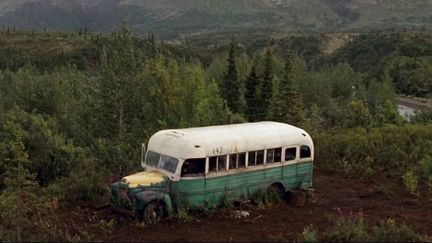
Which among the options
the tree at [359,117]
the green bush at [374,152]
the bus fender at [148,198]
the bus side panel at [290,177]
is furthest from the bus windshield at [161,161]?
the tree at [359,117]

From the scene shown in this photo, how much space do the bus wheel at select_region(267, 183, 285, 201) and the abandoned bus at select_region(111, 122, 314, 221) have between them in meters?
0.04

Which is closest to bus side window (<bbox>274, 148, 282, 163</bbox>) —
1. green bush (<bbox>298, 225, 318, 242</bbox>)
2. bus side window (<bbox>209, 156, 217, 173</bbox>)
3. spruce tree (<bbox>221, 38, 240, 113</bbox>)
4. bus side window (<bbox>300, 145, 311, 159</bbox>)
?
bus side window (<bbox>300, 145, 311, 159</bbox>)

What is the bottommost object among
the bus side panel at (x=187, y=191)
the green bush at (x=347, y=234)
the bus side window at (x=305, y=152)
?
the green bush at (x=347, y=234)

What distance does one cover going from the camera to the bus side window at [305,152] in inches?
804

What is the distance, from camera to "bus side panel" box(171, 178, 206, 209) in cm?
1758

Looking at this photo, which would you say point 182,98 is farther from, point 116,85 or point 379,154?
point 379,154

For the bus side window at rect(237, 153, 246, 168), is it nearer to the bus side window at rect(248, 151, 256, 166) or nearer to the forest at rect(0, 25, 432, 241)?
the bus side window at rect(248, 151, 256, 166)

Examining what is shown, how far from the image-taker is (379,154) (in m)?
26.7

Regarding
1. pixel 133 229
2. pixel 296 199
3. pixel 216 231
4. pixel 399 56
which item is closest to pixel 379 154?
pixel 296 199

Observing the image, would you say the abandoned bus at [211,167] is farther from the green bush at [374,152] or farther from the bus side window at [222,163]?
the green bush at [374,152]

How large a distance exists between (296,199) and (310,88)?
4360cm

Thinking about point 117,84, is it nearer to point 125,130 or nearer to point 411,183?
point 125,130

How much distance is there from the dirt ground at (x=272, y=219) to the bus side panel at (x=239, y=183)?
577mm

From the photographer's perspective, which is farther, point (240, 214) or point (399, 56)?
point (399, 56)
